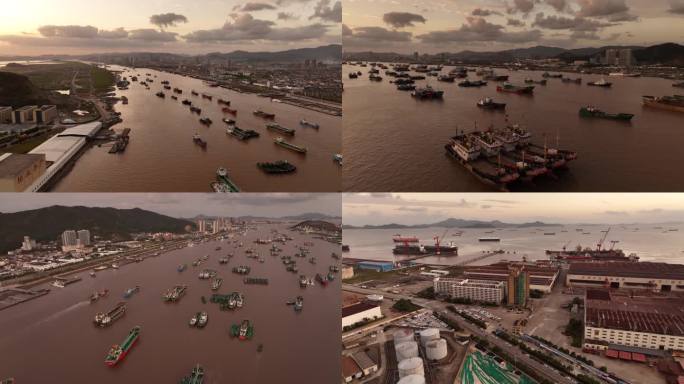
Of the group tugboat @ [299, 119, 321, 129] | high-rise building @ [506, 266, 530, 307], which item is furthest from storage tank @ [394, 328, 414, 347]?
tugboat @ [299, 119, 321, 129]

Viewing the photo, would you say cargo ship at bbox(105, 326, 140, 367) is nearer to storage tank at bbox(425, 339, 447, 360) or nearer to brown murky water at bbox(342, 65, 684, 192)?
brown murky water at bbox(342, 65, 684, 192)

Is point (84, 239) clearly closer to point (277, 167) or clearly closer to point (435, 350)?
point (277, 167)

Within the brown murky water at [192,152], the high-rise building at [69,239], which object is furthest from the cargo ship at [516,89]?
the high-rise building at [69,239]

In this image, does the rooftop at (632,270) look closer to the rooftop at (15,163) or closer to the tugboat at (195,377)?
the tugboat at (195,377)

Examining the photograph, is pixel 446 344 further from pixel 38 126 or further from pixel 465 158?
pixel 38 126

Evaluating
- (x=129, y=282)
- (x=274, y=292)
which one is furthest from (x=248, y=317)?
(x=129, y=282)
